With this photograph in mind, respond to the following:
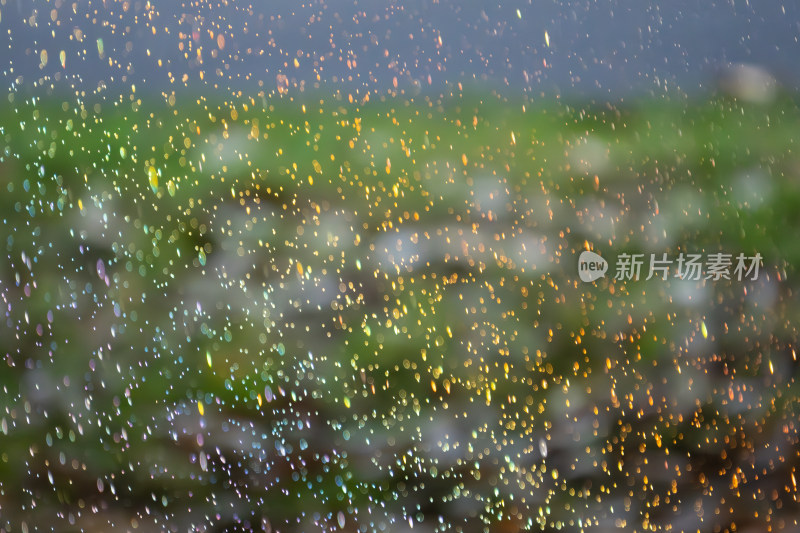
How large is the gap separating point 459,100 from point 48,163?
0.49m

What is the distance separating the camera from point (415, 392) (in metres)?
1.33

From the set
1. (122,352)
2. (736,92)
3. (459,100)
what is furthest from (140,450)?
(736,92)

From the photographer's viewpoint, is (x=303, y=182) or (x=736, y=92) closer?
(x=303, y=182)

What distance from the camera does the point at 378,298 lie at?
1.30m

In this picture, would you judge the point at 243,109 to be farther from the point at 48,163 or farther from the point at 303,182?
the point at 48,163

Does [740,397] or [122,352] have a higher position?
[122,352]

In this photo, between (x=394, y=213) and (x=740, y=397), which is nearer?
(x=394, y=213)

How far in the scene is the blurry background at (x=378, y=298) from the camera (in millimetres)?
1290

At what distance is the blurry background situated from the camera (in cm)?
129

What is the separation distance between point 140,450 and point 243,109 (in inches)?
17.4

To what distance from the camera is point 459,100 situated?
1.32 meters

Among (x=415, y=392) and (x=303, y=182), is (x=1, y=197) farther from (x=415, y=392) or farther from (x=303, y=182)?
(x=415, y=392)

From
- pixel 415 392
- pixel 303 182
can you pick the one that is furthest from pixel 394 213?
pixel 415 392

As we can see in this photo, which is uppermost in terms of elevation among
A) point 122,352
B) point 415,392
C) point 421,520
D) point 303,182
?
point 303,182
